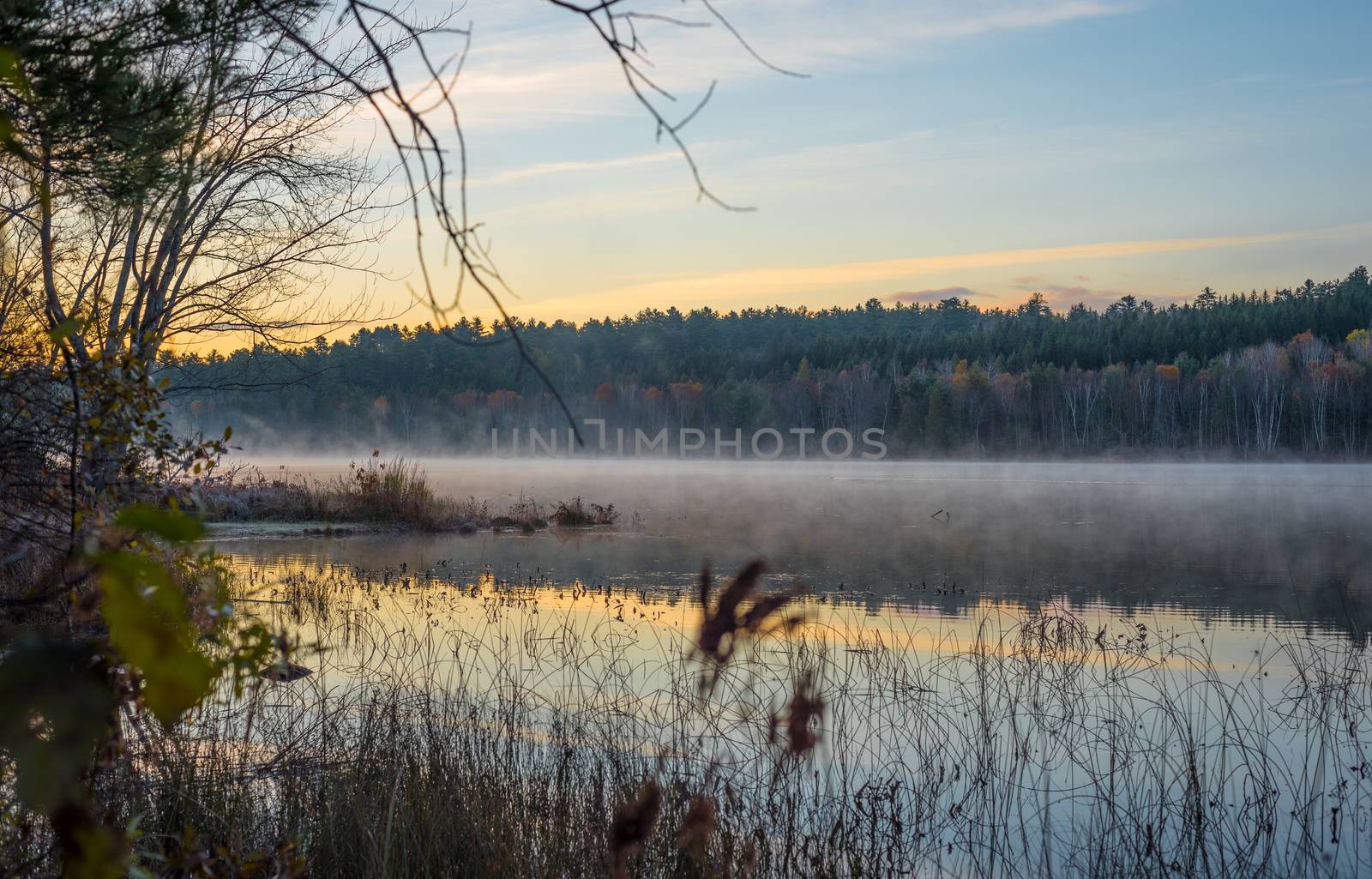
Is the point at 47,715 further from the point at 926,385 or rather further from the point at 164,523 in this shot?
the point at 926,385

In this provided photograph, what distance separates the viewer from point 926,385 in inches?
3939

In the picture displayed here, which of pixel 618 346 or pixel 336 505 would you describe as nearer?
pixel 336 505

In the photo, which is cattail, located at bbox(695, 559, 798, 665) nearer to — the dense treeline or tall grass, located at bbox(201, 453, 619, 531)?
tall grass, located at bbox(201, 453, 619, 531)

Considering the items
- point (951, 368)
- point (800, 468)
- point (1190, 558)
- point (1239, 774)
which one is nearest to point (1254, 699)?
point (1239, 774)

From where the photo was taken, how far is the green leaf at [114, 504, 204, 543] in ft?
2.94

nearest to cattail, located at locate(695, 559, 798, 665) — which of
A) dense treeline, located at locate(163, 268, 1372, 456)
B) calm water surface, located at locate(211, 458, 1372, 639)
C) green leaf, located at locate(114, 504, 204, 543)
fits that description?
green leaf, located at locate(114, 504, 204, 543)

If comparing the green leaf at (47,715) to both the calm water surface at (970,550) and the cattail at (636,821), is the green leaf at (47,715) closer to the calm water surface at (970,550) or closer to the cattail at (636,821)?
the cattail at (636,821)

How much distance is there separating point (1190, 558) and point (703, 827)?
2116 cm

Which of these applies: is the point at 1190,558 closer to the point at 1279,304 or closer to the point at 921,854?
the point at 921,854

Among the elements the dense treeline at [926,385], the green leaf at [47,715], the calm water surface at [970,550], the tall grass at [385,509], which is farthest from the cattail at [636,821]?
the dense treeline at [926,385]

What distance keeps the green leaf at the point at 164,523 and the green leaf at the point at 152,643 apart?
3cm

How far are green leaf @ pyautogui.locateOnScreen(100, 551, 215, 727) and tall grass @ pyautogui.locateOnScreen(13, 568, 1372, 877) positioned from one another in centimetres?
243

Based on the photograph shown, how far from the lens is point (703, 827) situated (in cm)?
214

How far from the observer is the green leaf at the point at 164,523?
897mm
